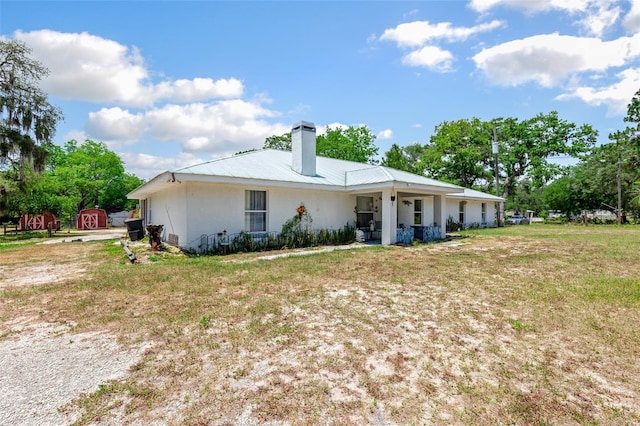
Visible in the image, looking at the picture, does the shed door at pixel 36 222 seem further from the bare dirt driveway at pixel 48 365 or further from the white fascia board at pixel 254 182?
the bare dirt driveway at pixel 48 365

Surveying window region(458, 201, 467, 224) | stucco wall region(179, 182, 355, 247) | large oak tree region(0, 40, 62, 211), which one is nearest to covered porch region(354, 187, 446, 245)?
stucco wall region(179, 182, 355, 247)

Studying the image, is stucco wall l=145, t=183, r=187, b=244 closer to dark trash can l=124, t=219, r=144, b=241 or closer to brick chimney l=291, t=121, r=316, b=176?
dark trash can l=124, t=219, r=144, b=241

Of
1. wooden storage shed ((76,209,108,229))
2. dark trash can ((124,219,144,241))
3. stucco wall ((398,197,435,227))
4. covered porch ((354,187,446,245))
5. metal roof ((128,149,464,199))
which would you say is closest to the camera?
metal roof ((128,149,464,199))

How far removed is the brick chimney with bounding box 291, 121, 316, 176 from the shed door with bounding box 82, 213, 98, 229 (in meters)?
24.3

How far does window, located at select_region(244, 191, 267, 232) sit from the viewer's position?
37.4 ft

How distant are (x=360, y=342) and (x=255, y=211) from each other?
858 cm

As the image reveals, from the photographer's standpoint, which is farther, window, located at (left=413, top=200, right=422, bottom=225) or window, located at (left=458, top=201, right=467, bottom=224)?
window, located at (left=458, top=201, right=467, bottom=224)

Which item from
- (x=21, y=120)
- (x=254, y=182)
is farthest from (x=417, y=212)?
(x=21, y=120)

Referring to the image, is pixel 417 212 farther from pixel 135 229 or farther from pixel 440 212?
pixel 135 229

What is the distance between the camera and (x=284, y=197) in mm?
12172

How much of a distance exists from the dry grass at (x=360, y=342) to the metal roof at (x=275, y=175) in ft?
12.2

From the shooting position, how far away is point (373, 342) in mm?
3658

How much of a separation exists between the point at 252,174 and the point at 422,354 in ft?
29.9

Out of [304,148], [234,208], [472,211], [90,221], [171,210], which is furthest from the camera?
[90,221]
